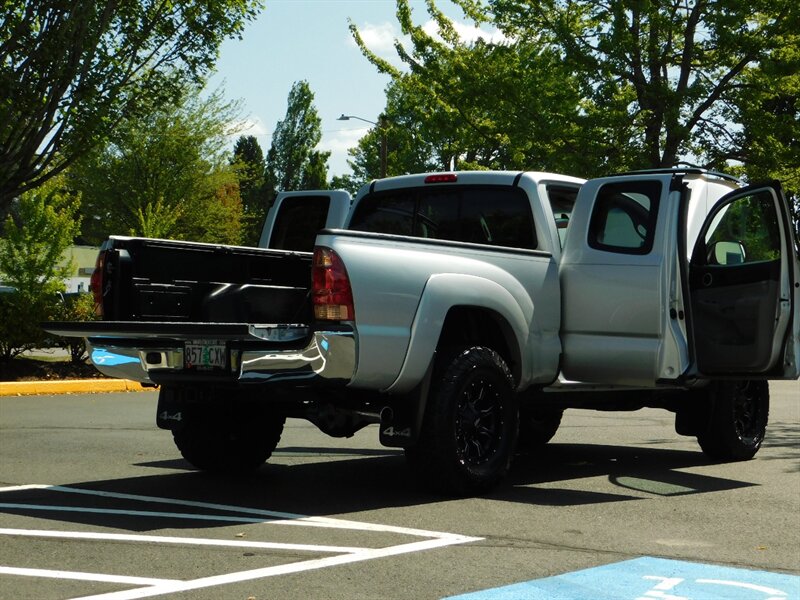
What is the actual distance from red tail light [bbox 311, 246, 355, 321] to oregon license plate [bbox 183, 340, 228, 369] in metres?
0.66

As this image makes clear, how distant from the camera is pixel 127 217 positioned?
50031 millimetres

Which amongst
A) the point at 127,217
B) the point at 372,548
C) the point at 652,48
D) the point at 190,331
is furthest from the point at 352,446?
the point at 127,217

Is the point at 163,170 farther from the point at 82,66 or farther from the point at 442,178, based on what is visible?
the point at 442,178

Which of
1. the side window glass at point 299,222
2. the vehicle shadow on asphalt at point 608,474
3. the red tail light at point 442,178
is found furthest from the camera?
the side window glass at point 299,222

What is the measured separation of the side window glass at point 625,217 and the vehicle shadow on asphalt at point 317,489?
171 centimetres

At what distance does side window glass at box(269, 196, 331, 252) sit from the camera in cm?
1021

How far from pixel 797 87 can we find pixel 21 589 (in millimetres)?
20605

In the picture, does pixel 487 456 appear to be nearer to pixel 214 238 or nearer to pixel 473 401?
pixel 473 401

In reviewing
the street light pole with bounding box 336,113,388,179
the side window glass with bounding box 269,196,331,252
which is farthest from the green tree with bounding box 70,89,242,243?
the side window glass with bounding box 269,196,331,252

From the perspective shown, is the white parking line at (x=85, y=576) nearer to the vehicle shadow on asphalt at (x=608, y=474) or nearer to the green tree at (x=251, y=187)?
the vehicle shadow on asphalt at (x=608, y=474)

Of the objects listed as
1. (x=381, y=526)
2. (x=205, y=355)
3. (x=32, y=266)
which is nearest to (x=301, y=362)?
(x=205, y=355)

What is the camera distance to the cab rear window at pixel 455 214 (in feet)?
28.9

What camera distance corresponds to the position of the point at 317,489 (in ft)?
26.9

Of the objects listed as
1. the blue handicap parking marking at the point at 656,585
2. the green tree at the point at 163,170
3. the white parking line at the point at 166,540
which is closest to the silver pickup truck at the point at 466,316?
the white parking line at the point at 166,540
